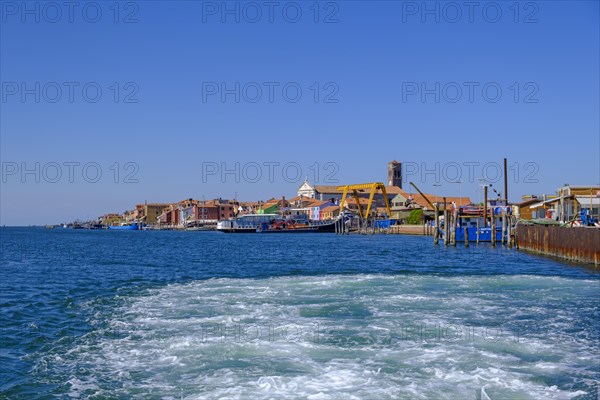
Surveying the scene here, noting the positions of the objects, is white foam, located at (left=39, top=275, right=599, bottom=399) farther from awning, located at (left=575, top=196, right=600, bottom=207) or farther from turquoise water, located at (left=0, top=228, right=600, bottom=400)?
awning, located at (left=575, top=196, right=600, bottom=207)

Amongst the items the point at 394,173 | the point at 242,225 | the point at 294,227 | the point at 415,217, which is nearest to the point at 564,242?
the point at 415,217

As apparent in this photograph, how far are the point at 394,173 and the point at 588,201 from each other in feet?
446

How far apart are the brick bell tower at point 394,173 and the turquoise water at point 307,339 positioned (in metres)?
160

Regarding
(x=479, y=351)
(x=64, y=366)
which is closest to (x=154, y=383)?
(x=64, y=366)

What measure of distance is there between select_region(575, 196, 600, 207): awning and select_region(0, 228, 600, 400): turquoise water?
25.0 metres

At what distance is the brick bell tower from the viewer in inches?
7215

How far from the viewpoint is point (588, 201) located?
4772 centimetres

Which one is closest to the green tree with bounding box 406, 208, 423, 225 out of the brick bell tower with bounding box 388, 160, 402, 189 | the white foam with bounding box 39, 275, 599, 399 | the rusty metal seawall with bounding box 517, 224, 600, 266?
the rusty metal seawall with bounding box 517, 224, 600, 266

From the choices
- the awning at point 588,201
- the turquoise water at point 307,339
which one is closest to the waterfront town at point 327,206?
the awning at point 588,201

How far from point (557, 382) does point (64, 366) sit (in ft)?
26.9

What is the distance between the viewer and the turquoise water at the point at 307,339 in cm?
939

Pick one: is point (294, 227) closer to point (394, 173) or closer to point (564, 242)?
point (394, 173)

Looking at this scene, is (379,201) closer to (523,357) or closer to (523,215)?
(523,215)

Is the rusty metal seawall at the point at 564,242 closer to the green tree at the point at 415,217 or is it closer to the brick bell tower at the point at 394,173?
the green tree at the point at 415,217
